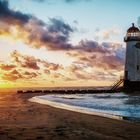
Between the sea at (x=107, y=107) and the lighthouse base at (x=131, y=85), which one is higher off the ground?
the lighthouse base at (x=131, y=85)

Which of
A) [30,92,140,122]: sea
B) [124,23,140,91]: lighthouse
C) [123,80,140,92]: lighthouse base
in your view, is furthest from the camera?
[124,23,140,91]: lighthouse

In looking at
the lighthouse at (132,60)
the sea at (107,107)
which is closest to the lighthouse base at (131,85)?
the lighthouse at (132,60)

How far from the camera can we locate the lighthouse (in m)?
67.3

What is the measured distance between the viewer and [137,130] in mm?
13914

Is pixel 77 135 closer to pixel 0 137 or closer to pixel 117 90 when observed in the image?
pixel 0 137

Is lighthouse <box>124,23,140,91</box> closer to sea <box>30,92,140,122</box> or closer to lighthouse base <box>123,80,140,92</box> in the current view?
lighthouse base <box>123,80,140,92</box>

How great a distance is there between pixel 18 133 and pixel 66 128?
2409 millimetres

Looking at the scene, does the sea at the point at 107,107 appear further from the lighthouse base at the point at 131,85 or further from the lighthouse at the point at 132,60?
the lighthouse at the point at 132,60

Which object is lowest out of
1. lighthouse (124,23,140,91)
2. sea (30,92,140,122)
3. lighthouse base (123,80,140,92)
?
sea (30,92,140,122)

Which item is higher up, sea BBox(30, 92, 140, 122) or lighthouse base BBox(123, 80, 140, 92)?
lighthouse base BBox(123, 80, 140, 92)

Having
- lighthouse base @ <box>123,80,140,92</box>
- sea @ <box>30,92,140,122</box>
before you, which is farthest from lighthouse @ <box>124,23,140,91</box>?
sea @ <box>30,92,140,122</box>

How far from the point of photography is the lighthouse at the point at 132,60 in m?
67.3

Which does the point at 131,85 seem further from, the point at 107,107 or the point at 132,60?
the point at 107,107

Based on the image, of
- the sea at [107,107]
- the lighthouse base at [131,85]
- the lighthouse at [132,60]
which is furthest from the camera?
the lighthouse at [132,60]
